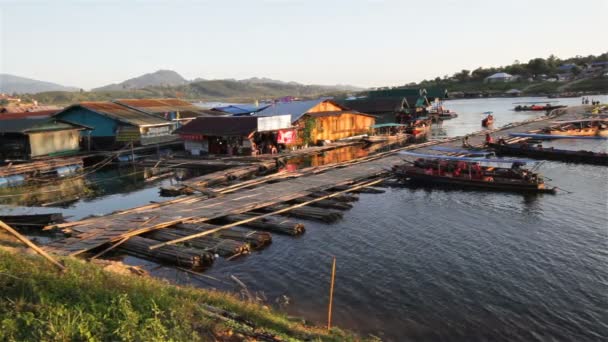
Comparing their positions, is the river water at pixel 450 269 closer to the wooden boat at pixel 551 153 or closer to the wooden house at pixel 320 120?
the wooden boat at pixel 551 153

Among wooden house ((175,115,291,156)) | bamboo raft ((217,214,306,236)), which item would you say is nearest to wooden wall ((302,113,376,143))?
wooden house ((175,115,291,156))

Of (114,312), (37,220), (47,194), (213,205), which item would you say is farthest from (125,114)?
(114,312)

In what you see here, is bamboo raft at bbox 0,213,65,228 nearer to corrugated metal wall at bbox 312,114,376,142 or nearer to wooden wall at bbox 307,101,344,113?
wooden wall at bbox 307,101,344,113

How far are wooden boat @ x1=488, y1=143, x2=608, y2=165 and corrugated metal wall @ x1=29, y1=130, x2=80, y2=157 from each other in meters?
47.3

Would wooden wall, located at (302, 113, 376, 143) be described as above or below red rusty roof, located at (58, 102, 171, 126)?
below

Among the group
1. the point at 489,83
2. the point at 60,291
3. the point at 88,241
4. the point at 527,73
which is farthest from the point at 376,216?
the point at 527,73

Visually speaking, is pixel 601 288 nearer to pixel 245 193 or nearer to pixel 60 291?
pixel 60 291

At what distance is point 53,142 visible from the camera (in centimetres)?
4688

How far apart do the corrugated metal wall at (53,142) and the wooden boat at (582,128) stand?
197 feet

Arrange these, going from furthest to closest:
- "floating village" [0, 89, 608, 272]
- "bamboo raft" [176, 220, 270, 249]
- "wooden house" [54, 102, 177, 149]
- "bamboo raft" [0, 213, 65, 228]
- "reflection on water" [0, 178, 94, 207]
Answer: "wooden house" [54, 102, 177, 149], "reflection on water" [0, 178, 94, 207], "bamboo raft" [0, 213, 65, 228], "floating village" [0, 89, 608, 272], "bamboo raft" [176, 220, 270, 249]

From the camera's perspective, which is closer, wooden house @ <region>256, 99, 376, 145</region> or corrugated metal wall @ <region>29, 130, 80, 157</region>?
corrugated metal wall @ <region>29, 130, 80, 157</region>

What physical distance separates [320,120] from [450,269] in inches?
1536

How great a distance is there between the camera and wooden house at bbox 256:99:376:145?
5362cm

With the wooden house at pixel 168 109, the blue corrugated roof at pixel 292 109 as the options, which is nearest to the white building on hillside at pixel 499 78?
the blue corrugated roof at pixel 292 109
